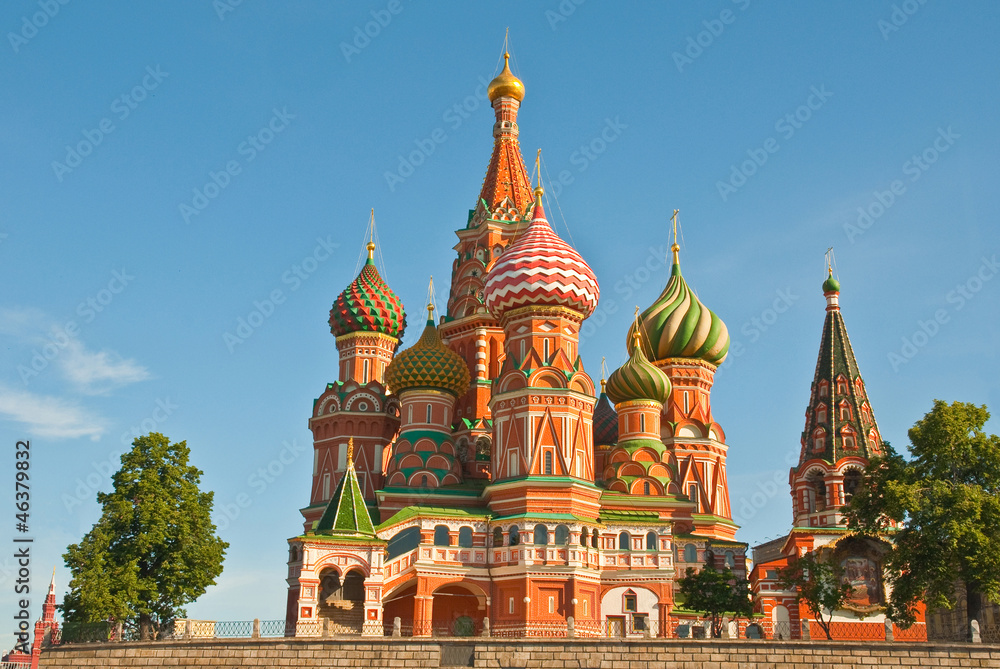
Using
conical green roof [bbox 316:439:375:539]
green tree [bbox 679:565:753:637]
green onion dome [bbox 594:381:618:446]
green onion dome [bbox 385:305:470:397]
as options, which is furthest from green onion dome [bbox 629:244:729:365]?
conical green roof [bbox 316:439:375:539]

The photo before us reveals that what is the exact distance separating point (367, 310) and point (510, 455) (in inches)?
442

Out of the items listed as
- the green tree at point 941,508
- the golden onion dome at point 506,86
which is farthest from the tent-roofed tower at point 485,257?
the green tree at point 941,508

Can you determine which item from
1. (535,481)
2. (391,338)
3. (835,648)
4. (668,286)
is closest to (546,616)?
(535,481)

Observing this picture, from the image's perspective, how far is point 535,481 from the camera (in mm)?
37312

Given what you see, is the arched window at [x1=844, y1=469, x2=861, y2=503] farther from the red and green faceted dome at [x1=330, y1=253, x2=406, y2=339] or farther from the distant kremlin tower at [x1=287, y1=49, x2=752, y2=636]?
the red and green faceted dome at [x1=330, y1=253, x2=406, y2=339]

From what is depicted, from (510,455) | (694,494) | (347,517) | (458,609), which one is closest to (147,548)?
(347,517)

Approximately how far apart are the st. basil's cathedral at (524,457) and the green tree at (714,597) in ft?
2.29

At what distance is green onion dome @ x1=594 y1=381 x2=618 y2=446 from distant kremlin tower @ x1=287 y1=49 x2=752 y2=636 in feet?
0.32

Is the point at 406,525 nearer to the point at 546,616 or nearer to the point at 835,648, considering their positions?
the point at 546,616

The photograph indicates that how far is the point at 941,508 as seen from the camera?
27625 mm

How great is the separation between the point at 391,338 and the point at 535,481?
12354 mm

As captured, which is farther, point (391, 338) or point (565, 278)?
point (391, 338)

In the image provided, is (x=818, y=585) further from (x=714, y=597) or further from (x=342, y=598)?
(x=342, y=598)

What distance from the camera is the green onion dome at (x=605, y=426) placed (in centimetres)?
4634
